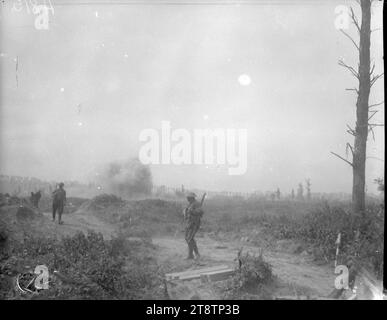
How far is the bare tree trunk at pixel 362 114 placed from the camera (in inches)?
348

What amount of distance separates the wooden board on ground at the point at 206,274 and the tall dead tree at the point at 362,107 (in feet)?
14.1

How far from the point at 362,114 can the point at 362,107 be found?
0.66ft

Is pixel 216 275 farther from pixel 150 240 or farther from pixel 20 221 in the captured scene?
pixel 20 221

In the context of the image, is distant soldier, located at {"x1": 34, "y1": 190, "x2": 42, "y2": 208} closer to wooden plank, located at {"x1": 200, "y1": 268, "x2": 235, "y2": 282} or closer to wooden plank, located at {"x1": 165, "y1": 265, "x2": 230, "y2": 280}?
wooden plank, located at {"x1": 165, "y1": 265, "x2": 230, "y2": 280}

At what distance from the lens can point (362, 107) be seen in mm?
9000

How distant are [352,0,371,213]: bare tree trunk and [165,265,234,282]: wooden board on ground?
14.4 ft

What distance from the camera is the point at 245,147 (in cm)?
823

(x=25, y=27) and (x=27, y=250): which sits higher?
(x=25, y=27)

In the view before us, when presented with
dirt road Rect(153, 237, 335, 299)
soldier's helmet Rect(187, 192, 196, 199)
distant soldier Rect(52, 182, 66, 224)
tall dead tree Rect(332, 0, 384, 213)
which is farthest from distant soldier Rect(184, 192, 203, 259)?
tall dead tree Rect(332, 0, 384, 213)

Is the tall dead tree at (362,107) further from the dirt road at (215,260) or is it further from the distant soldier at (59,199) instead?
the distant soldier at (59,199)

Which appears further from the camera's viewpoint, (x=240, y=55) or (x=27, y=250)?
(x=240, y=55)
